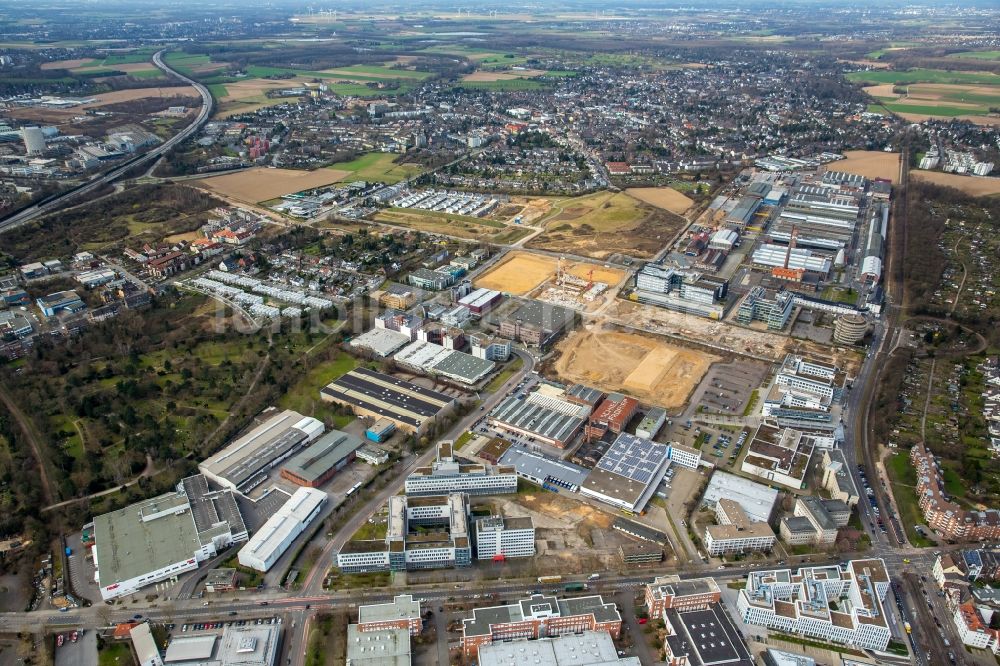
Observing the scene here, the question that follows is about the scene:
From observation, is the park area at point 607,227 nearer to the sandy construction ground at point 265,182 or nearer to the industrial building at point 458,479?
the sandy construction ground at point 265,182

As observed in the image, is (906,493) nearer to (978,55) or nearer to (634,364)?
(634,364)

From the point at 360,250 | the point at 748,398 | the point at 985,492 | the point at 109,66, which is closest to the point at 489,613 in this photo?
the point at 748,398

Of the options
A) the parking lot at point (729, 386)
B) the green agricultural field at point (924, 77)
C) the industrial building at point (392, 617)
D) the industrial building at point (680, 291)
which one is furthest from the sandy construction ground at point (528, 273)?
the green agricultural field at point (924, 77)

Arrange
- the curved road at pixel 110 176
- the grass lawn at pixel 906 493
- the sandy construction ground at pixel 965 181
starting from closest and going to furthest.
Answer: the grass lawn at pixel 906 493
the curved road at pixel 110 176
the sandy construction ground at pixel 965 181

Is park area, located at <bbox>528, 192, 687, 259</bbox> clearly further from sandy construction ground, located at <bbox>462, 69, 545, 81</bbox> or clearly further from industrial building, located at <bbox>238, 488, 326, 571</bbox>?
sandy construction ground, located at <bbox>462, 69, 545, 81</bbox>

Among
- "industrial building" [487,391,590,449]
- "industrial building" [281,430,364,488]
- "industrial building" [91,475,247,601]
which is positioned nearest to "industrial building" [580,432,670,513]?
"industrial building" [487,391,590,449]

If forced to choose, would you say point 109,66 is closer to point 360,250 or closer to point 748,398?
point 360,250
